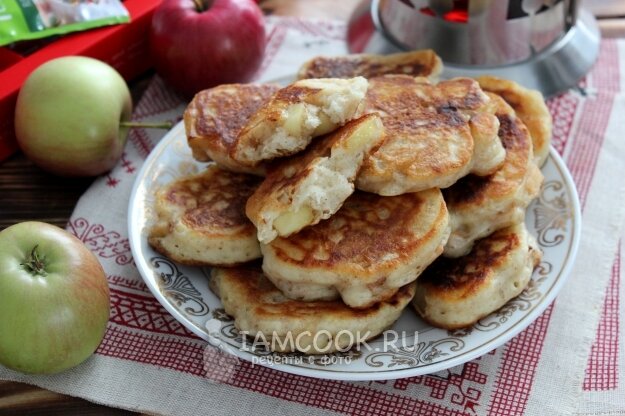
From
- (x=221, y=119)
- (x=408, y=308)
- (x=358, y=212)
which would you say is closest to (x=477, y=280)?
(x=408, y=308)

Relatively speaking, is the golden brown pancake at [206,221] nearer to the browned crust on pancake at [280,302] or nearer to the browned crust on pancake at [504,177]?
the browned crust on pancake at [280,302]

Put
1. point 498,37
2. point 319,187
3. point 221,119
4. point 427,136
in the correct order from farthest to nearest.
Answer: point 498,37, point 221,119, point 427,136, point 319,187

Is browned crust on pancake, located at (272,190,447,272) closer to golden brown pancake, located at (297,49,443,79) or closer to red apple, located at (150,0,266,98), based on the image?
golden brown pancake, located at (297,49,443,79)

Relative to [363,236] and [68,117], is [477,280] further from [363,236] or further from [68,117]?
[68,117]

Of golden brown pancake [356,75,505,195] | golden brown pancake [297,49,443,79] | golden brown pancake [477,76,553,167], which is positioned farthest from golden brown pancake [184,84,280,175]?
golden brown pancake [477,76,553,167]

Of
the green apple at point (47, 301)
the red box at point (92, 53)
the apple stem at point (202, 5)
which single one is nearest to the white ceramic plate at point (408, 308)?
the green apple at point (47, 301)

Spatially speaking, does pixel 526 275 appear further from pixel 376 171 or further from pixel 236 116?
pixel 236 116
